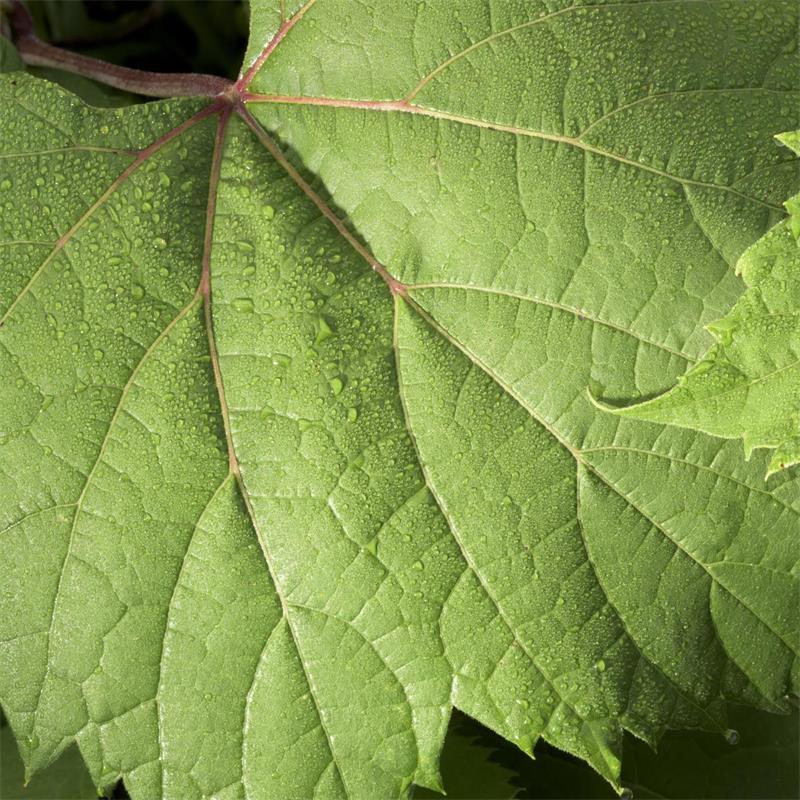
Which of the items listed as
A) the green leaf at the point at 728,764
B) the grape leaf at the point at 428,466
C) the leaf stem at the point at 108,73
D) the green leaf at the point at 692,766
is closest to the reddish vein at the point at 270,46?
the leaf stem at the point at 108,73

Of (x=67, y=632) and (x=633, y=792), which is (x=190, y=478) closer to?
(x=67, y=632)

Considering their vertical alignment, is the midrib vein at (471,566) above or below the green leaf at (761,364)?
below

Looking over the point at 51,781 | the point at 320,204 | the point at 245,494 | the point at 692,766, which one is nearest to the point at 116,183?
the point at 320,204

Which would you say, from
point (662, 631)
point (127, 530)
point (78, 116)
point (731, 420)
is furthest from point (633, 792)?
point (78, 116)

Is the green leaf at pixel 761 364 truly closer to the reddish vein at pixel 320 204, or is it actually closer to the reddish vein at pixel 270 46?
the reddish vein at pixel 320 204

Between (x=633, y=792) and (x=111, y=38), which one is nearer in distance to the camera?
(x=633, y=792)

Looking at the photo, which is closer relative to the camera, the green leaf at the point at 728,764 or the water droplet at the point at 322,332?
the water droplet at the point at 322,332
